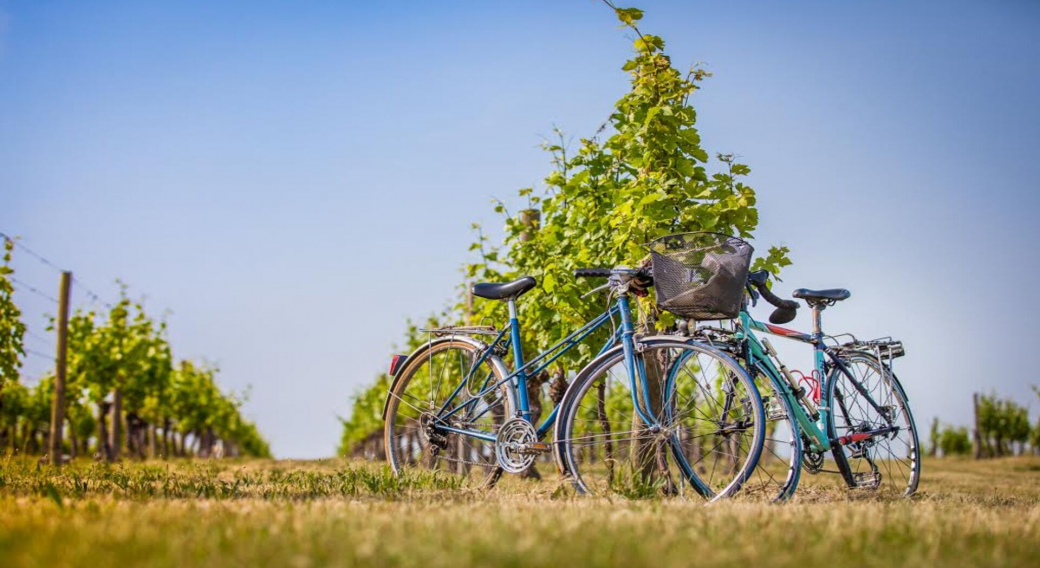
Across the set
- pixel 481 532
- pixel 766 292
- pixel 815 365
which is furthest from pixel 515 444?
pixel 481 532

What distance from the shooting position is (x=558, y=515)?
3.38 m

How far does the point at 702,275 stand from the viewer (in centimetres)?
442

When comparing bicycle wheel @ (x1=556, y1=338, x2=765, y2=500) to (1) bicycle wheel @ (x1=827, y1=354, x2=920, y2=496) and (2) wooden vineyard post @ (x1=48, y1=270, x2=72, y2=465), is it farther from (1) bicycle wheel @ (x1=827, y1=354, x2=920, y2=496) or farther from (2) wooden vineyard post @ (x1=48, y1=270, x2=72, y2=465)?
(2) wooden vineyard post @ (x1=48, y1=270, x2=72, y2=465)

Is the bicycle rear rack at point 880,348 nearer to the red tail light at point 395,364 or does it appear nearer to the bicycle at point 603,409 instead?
the bicycle at point 603,409

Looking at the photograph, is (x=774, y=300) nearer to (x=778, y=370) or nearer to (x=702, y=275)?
(x=778, y=370)

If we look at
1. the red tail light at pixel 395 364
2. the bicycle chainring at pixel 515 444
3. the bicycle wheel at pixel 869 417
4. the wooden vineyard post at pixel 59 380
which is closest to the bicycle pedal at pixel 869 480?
the bicycle wheel at pixel 869 417

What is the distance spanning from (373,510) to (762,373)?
6.53ft

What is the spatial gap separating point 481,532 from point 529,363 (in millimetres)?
2325

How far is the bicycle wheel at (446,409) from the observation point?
17.5 feet

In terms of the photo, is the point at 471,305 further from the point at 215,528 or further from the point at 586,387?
the point at 215,528

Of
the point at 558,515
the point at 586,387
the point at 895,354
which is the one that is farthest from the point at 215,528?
the point at 895,354

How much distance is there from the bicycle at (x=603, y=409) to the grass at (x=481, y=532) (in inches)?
14.5

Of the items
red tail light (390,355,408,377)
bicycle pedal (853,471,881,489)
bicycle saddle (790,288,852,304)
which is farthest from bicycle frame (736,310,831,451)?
red tail light (390,355,408,377)

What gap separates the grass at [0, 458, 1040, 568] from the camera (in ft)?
8.05
